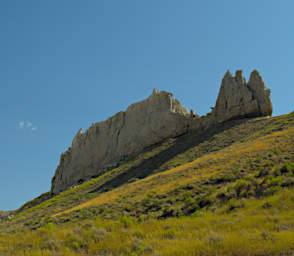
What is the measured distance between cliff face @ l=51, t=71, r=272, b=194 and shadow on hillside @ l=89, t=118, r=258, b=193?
3.32 meters

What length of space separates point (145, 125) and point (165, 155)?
573 inches

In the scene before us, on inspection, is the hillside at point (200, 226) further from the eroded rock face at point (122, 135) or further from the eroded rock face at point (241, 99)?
the eroded rock face at point (122, 135)

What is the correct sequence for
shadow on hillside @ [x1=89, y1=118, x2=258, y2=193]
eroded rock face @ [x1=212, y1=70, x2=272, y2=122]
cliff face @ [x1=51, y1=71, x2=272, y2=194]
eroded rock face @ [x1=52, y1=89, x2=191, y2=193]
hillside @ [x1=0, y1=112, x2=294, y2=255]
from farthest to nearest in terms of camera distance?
eroded rock face @ [x1=52, y1=89, x2=191, y2=193] → cliff face @ [x1=51, y1=71, x2=272, y2=194] → eroded rock face @ [x1=212, y1=70, x2=272, y2=122] → shadow on hillside @ [x1=89, y1=118, x2=258, y2=193] → hillside @ [x1=0, y1=112, x2=294, y2=255]

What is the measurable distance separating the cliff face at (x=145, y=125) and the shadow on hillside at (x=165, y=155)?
3.32 metres

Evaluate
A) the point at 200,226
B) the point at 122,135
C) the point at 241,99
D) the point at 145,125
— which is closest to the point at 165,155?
the point at 145,125

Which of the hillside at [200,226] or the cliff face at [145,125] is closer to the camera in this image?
the hillside at [200,226]

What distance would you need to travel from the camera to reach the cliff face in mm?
46656

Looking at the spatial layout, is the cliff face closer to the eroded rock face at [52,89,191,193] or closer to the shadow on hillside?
the eroded rock face at [52,89,191,193]

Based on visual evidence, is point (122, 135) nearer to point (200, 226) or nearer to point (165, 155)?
point (165, 155)

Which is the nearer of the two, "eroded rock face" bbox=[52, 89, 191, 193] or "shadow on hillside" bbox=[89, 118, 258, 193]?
"shadow on hillside" bbox=[89, 118, 258, 193]

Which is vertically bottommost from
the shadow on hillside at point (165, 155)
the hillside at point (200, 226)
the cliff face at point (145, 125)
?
the hillside at point (200, 226)

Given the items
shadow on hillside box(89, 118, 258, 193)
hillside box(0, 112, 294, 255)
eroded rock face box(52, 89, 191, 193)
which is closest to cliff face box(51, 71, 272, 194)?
eroded rock face box(52, 89, 191, 193)

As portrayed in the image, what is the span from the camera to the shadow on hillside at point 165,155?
3916 centimetres

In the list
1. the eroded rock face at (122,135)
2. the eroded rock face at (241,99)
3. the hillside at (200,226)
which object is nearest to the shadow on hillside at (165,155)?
the eroded rock face at (241,99)
